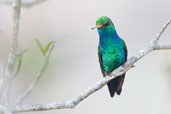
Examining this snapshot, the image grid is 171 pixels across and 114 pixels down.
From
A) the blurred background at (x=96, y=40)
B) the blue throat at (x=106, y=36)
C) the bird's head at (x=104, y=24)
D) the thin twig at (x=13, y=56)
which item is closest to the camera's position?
the thin twig at (x=13, y=56)

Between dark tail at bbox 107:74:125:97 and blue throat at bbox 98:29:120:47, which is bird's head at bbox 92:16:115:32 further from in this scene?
dark tail at bbox 107:74:125:97

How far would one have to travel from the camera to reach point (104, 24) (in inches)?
105

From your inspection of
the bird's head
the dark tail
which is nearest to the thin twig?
the bird's head

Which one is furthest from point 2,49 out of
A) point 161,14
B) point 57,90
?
point 161,14

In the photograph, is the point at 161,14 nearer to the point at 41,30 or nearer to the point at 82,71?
the point at 82,71

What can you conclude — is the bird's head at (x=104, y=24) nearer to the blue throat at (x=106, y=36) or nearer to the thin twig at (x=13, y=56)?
the blue throat at (x=106, y=36)

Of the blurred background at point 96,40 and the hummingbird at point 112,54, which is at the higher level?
the hummingbird at point 112,54

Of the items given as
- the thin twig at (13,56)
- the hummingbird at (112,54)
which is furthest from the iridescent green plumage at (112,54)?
the thin twig at (13,56)

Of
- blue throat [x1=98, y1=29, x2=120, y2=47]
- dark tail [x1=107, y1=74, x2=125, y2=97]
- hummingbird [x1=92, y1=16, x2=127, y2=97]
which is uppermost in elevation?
blue throat [x1=98, y1=29, x2=120, y2=47]

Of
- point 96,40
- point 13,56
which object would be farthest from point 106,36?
point 96,40

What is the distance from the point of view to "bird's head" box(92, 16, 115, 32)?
8.61 ft

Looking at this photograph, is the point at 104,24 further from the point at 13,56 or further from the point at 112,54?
the point at 13,56

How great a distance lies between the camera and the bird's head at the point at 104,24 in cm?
262

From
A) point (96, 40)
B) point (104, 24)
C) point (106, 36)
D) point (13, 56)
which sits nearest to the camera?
point (13, 56)
